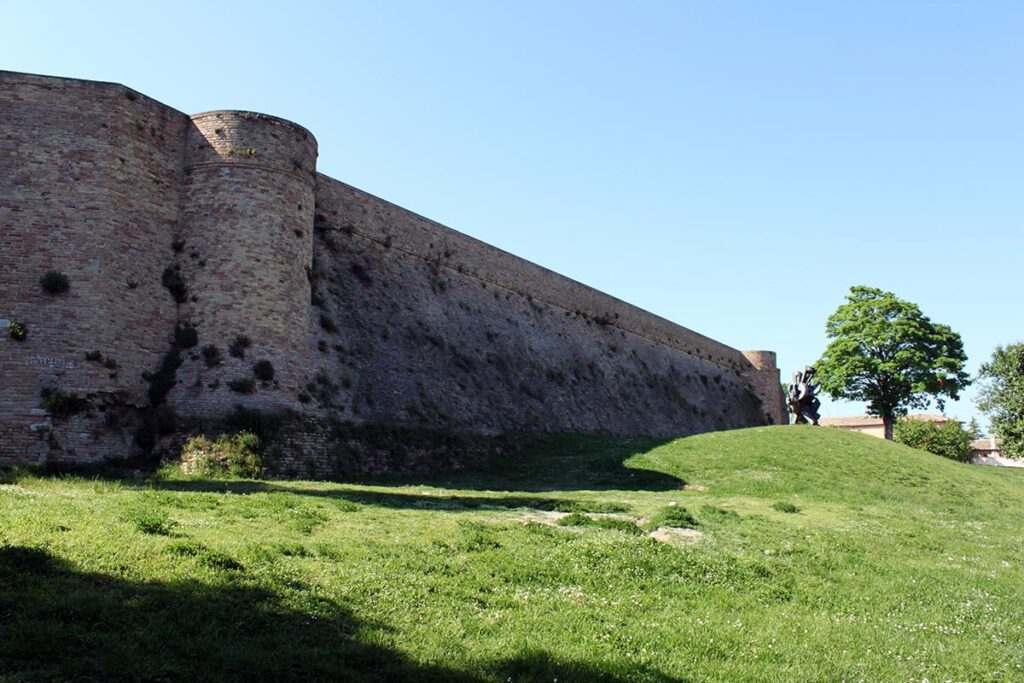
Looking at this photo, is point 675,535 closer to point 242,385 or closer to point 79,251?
point 242,385

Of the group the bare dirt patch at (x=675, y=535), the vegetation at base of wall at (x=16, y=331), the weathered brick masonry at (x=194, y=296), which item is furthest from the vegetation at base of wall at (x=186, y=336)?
the bare dirt patch at (x=675, y=535)

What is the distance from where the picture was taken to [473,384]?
90.5 ft

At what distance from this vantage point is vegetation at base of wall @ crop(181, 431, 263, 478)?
17.0m

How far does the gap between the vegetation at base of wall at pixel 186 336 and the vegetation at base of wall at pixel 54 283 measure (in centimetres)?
256

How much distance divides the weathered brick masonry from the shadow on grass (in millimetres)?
11299

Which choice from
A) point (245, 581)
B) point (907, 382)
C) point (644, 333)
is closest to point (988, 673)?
point (245, 581)

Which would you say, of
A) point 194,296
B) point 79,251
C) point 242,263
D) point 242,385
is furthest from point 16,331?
point 242,263

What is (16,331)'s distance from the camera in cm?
1723

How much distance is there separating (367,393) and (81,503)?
12547 millimetres

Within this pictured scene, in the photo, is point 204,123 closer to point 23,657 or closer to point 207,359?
point 207,359

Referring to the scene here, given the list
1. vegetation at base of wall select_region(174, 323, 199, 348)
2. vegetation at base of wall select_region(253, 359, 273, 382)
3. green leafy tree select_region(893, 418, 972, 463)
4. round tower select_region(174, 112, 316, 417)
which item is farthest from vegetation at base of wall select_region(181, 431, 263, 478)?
green leafy tree select_region(893, 418, 972, 463)

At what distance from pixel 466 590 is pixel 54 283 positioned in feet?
45.5

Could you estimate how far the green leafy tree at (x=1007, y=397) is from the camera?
145ft

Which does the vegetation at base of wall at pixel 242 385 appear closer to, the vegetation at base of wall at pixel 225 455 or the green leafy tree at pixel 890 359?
the vegetation at base of wall at pixel 225 455
